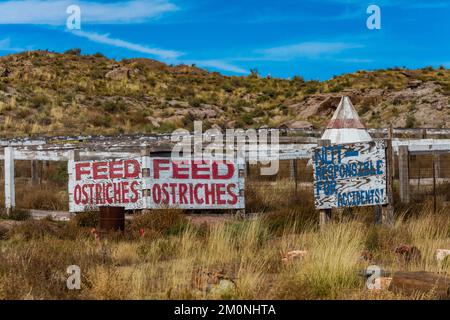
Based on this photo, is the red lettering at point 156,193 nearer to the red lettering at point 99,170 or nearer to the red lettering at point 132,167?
the red lettering at point 132,167

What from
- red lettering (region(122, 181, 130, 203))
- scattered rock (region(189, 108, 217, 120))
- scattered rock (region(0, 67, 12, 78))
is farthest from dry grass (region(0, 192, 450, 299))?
scattered rock (region(0, 67, 12, 78))

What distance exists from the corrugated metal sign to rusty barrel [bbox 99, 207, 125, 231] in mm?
3460

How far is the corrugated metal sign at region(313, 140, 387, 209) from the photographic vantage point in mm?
12094

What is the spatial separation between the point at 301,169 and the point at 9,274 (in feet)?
48.0

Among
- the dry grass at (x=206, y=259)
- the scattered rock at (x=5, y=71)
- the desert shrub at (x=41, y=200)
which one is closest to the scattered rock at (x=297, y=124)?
the desert shrub at (x=41, y=200)

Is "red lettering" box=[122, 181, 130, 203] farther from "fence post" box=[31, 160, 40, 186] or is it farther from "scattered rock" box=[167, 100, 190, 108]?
"scattered rock" box=[167, 100, 190, 108]

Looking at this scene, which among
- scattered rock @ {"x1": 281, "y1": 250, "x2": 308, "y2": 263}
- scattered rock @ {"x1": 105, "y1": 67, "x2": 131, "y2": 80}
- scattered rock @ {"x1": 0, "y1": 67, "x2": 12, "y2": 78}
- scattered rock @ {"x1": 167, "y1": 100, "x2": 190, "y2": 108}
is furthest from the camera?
scattered rock @ {"x1": 105, "y1": 67, "x2": 131, "y2": 80}

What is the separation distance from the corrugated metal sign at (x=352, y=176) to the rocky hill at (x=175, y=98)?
24.7 m

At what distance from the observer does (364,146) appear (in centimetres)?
1217

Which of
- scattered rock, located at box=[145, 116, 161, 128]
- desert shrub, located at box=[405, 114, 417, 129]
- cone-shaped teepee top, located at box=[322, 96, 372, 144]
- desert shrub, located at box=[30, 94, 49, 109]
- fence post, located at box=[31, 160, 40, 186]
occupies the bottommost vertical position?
fence post, located at box=[31, 160, 40, 186]

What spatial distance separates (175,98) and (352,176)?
43.5 m

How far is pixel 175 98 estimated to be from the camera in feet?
180

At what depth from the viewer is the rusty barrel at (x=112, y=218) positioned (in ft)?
40.9

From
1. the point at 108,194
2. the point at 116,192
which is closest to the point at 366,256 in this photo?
the point at 116,192
